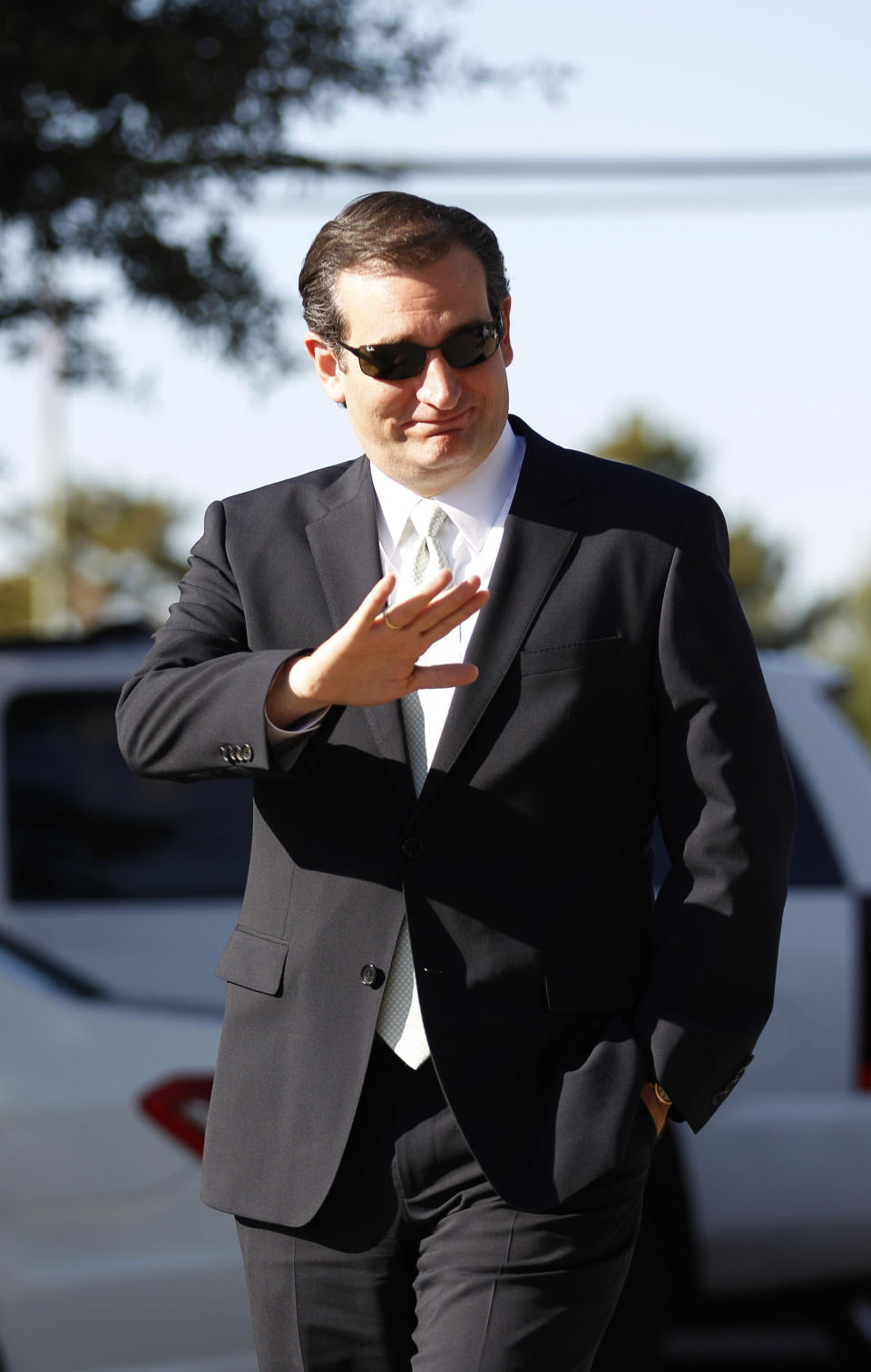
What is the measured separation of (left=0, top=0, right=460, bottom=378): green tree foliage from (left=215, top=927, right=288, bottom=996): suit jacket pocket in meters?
4.96

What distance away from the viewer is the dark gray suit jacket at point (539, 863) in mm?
2270

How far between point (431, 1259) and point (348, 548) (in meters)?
0.95

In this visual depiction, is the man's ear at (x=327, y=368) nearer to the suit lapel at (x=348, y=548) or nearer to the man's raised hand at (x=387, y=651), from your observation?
the suit lapel at (x=348, y=548)

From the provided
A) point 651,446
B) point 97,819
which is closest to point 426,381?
point 97,819

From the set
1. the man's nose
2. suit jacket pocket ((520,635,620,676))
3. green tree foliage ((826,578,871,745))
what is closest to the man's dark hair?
the man's nose

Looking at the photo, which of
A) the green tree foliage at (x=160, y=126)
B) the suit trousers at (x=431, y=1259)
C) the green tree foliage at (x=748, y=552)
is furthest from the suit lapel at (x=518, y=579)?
the green tree foliage at (x=748, y=552)

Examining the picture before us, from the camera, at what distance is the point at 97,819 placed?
505 cm

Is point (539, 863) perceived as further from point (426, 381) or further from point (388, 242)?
point (388, 242)

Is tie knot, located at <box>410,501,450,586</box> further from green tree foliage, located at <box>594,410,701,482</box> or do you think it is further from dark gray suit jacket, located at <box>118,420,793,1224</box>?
green tree foliage, located at <box>594,410,701,482</box>

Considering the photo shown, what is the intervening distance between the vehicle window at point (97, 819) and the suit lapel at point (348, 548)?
2.52 meters

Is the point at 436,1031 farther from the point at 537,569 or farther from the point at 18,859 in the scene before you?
the point at 18,859

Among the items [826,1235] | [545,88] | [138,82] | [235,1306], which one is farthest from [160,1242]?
[545,88]

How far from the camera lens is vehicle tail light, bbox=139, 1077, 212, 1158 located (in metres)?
3.62

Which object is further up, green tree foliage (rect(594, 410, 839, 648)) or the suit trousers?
green tree foliage (rect(594, 410, 839, 648))
